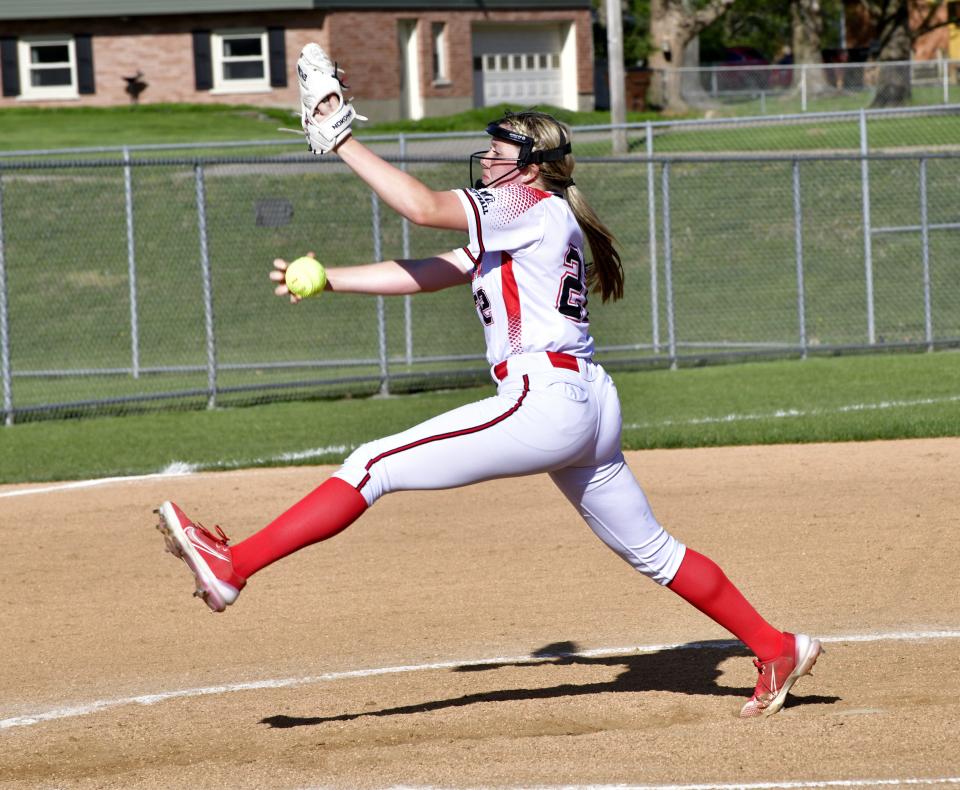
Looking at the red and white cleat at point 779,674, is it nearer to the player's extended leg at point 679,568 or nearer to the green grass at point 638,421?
the player's extended leg at point 679,568

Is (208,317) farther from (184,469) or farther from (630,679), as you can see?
(630,679)

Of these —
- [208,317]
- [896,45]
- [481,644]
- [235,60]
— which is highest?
[896,45]

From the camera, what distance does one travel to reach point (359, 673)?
577cm

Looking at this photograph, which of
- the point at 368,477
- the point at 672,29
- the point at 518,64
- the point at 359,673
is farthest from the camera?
the point at 518,64

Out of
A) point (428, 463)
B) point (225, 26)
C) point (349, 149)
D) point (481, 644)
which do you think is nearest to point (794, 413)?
point (481, 644)

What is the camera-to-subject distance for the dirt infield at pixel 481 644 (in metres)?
4.55

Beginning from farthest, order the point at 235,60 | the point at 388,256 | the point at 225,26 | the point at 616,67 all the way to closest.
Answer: the point at 225,26, the point at 235,60, the point at 616,67, the point at 388,256

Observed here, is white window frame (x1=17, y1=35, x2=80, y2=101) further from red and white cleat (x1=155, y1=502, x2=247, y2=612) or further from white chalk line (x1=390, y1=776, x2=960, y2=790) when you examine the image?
white chalk line (x1=390, y1=776, x2=960, y2=790)

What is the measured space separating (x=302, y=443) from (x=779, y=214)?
14.1m

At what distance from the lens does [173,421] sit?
1351cm

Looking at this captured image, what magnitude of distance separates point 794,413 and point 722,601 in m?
7.60

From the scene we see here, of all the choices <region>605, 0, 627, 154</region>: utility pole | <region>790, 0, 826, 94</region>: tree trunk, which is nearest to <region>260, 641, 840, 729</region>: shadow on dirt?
<region>605, 0, 627, 154</region>: utility pole

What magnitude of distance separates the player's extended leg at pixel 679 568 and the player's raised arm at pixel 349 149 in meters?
0.97

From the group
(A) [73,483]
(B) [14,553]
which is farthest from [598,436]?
(A) [73,483]
